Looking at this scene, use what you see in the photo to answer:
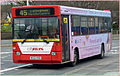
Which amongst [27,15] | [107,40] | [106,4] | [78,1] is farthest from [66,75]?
[106,4]

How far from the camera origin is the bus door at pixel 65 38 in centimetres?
1525

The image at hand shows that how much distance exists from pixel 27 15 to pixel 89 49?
15.7ft

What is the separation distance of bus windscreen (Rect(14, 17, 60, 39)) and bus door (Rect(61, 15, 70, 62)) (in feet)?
1.42

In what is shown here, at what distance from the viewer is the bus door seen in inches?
600

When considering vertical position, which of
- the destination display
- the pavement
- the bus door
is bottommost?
the pavement

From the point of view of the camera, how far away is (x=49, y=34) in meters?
15.0

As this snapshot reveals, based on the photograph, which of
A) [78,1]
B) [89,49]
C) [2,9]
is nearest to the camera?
[89,49]

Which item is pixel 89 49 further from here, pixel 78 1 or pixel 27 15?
A: pixel 78 1

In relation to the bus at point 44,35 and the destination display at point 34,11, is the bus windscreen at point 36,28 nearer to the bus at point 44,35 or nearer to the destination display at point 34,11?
the bus at point 44,35

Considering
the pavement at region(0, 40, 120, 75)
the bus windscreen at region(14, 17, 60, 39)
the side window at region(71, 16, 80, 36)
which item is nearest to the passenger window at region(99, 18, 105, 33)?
the pavement at region(0, 40, 120, 75)

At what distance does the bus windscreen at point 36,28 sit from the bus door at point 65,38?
43 cm

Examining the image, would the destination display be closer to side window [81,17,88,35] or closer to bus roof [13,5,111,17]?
bus roof [13,5,111,17]

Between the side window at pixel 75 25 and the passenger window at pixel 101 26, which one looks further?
the passenger window at pixel 101 26

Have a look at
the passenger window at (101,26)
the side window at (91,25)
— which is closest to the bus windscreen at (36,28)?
the side window at (91,25)
